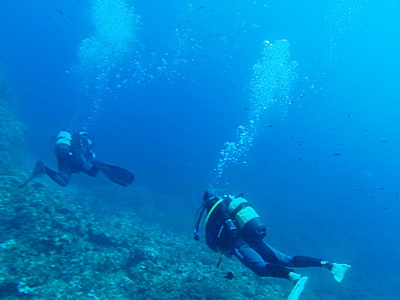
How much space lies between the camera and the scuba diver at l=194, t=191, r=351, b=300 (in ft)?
19.5

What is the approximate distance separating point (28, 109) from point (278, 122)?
58536 mm

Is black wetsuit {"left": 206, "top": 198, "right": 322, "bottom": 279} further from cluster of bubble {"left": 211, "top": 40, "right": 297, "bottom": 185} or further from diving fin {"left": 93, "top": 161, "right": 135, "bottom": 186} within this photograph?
cluster of bubble {"left": 211, "top": 40, "right": 297, "bottom": 185}

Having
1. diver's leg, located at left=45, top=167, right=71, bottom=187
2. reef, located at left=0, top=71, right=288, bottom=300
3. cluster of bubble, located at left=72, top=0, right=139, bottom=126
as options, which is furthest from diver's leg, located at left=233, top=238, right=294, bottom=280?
cluster of bubble, located at left=72, top=0, right=139, bottom=126

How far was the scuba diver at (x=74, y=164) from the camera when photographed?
10.3m

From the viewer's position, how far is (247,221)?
242 inches

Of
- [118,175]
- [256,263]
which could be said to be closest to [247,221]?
[256,263]

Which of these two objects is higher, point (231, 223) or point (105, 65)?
point (105, 65)

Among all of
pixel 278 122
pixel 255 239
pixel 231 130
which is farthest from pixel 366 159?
pixel 255 239

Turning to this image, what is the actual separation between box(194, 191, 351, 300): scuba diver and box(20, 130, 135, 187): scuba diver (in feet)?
15.7

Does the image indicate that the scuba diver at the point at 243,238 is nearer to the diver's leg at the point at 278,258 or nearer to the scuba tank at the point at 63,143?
the diver's leg at the point at 278,258

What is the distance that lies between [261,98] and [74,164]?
87.0 metres

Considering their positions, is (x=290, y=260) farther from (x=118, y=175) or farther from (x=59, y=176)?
(x=59, y=176)

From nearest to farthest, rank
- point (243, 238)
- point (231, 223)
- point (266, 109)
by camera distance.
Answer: point (231, 223) < point (243, 238) < point (266, 109)

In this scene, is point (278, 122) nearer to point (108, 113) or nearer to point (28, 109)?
point (108, 113)
